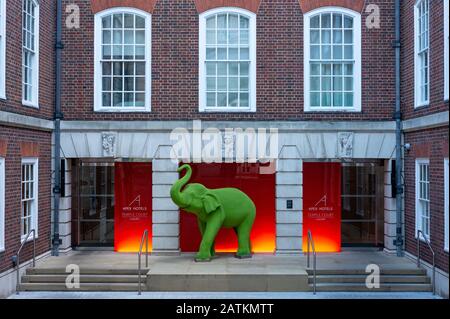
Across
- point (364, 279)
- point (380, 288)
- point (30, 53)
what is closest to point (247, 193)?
point (364, 279)

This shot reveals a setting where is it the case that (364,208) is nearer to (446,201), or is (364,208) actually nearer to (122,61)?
(446,201)

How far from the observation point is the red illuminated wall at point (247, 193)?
15.4m

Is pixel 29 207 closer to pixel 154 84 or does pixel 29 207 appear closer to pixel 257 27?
pixel 154 84

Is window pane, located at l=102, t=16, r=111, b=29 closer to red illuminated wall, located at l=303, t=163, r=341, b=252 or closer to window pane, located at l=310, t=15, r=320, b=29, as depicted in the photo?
window pane, located at l=310, t=15, r=320, b=29

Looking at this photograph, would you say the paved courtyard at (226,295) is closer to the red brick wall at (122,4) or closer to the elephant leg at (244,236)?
the elephant leg at (244,236)

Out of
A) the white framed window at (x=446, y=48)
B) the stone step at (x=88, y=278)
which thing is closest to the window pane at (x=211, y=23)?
the white framed window at (x=446, y=48)

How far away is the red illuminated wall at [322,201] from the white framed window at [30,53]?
294 inches

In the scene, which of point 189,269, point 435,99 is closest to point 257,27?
point 435,99

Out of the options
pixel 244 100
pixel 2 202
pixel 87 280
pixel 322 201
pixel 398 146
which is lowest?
pixel 87 280

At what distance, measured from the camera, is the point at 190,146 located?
15.1 meters

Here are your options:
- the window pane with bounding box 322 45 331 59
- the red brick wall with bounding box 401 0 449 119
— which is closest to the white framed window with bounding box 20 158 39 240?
the window pane with bounding box 322 45 331 59

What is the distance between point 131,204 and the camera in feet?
51.1

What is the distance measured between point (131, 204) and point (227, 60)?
15.8 ft

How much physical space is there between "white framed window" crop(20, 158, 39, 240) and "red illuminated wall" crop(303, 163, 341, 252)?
7152 millimetres
